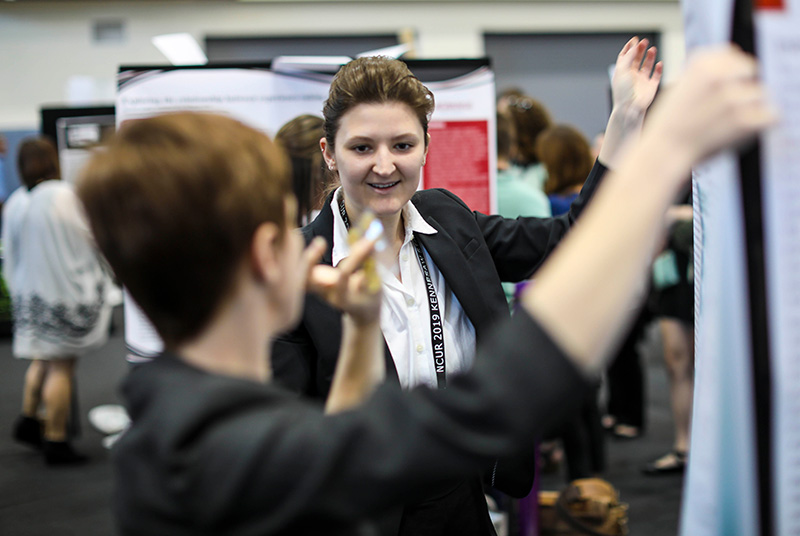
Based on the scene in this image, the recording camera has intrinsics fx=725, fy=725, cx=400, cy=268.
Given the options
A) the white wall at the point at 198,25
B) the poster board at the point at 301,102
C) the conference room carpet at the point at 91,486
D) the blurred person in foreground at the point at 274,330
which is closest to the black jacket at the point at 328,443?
the blurred person in foreground at the point at 274,330

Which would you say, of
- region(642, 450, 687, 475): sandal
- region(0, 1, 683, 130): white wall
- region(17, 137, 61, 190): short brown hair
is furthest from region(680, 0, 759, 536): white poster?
region(0, 1, 683, 130): white wall

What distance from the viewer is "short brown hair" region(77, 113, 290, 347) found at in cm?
62

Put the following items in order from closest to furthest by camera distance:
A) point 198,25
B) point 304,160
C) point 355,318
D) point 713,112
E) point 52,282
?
point 713,112 < point 355,318 < point 304,160 < point 52,282 < point 198,25

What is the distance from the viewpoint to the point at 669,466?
131 inches

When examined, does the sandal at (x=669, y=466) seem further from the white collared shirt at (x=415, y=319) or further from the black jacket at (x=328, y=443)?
the black jacket at (x=328, y=443)

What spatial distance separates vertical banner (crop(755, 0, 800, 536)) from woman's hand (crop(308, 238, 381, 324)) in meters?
0.36

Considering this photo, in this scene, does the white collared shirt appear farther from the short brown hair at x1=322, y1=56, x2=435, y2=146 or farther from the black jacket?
the black jacket

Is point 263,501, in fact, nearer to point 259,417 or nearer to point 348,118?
point 259,417

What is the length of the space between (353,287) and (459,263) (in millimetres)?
568

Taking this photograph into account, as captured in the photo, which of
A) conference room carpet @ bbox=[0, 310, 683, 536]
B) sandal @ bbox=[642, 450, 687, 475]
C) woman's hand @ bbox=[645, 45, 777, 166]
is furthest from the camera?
sandal @ bbox=[642, 450, 687, 475]

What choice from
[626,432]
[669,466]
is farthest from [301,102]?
[626,432]

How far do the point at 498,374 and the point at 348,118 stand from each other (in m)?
0.89

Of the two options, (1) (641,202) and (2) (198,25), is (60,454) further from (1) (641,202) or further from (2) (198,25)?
(2) (198,25)

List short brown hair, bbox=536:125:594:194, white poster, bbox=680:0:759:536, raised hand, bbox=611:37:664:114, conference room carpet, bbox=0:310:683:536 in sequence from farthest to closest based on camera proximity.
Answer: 1. short brown hair, bbox=536:125:594:194
2. conference room carpet, bbox=0:310:683:536
3. raised hand, bbox=611:37:664:114
4. white poster, bbox=680:0:759:536
